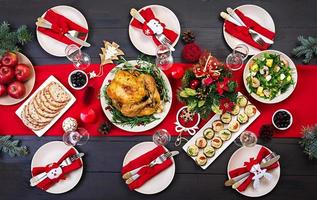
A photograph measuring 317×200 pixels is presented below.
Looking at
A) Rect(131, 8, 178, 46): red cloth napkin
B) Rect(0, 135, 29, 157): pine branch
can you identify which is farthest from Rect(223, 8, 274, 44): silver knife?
Rect(0, 135, 29, 157): pine branch

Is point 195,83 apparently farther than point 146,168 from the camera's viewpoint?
No

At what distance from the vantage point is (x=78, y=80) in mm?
2273

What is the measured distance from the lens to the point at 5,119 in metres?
2.29

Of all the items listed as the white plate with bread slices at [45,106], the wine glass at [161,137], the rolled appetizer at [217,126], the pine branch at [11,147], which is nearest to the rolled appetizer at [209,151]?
the rolled appetizer at [217,126]

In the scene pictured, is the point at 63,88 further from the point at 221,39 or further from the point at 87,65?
the point at 221,39

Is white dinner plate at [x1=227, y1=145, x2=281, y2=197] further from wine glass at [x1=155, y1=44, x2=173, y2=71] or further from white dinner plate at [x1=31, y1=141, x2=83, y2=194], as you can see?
white dinner plate at [x1=31, y1=141, x2=83, y2=194]

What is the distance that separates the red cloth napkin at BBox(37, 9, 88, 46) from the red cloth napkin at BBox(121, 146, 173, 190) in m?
0.77

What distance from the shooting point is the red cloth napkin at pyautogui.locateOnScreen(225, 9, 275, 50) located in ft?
7.41

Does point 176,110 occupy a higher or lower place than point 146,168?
higher

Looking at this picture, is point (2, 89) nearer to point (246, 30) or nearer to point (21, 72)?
point (21, 72)

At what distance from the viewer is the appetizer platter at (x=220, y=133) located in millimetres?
2217

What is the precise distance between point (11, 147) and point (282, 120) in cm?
152

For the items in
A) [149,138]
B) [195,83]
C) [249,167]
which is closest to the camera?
[195,83]

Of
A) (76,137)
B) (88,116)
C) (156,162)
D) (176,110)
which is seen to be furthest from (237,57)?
(76,137)
